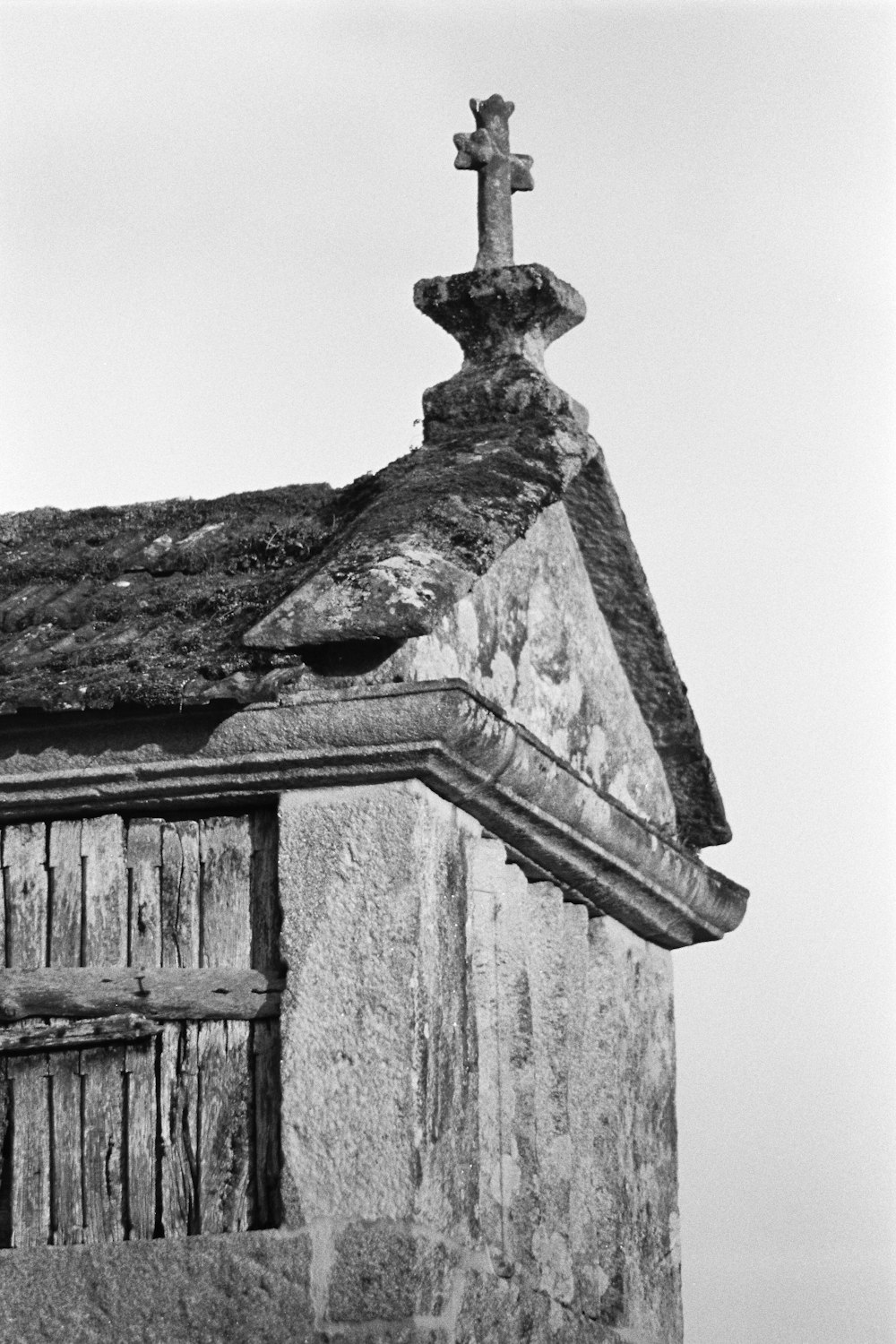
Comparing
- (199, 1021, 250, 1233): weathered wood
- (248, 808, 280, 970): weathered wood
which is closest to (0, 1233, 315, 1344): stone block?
(199, 1021, 250, 1233): weathered wood

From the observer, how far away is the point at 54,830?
21.3 feet

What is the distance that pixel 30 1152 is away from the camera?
20.6 ft

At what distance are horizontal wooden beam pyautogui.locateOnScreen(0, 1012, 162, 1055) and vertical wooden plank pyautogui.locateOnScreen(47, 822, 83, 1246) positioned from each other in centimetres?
5

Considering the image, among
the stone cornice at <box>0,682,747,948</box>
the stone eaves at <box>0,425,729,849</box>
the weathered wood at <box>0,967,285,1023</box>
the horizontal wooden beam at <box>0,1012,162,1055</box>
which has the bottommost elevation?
the horizontal wooden beam at <box>0,1012,162,1055</box>

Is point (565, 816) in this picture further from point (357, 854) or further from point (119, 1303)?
point (119, 1303)

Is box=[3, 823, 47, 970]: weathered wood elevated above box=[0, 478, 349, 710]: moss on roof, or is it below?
below

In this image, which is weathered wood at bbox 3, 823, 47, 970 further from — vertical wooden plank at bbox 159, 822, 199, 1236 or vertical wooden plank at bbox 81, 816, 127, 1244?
vertical wooden plank at bbox 159, 822, 199, 1236

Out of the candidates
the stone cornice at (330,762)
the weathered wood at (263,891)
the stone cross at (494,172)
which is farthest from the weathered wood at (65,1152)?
the stone cross at (494,172)

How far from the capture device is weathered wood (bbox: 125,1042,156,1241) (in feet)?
20.2

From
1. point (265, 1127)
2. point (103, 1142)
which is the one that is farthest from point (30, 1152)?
point (265, 1127)

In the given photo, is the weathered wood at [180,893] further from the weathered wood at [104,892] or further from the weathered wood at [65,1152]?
the weathered wood at [65,1152]

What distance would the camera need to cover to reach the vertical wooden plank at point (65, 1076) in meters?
6.23

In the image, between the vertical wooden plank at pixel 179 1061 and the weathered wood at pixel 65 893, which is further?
the weathered wood at pixel 65 893

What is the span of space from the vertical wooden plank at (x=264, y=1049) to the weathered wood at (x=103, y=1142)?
37 centimetres
